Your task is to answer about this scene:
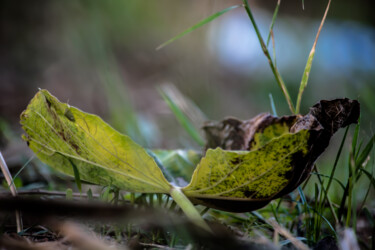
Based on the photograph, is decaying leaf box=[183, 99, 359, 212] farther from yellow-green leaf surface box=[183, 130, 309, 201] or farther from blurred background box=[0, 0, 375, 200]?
blurred background box=[0, 0, 375, 200]

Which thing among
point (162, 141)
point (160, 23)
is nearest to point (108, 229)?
point (162, 141)

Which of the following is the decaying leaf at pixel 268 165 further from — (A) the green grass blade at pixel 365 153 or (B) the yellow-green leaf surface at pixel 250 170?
(A) the green grass blade at pixel 365 153

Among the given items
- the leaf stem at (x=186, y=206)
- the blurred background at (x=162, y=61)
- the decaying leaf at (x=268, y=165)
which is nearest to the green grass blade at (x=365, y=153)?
the decaying leaf at (x=268, y=165)

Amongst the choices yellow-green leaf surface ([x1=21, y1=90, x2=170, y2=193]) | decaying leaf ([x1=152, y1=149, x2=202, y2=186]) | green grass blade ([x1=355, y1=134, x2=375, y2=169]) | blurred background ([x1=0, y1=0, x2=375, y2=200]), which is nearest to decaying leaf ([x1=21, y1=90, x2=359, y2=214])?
yellow-green leaf surface ([x1=21, y1=90, x2=170, y2=193])

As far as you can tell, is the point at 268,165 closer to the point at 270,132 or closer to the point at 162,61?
the point at 270,132

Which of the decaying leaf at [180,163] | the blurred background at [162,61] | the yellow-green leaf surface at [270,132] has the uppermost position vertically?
the blurred background at [162,61]

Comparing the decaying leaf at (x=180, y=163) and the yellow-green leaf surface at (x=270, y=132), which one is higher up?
the decaying leaf at (x=180, y=163)

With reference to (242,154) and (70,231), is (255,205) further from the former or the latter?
(70,231)

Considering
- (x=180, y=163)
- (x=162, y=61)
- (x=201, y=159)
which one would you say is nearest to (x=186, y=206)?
(x=201, y=159)
